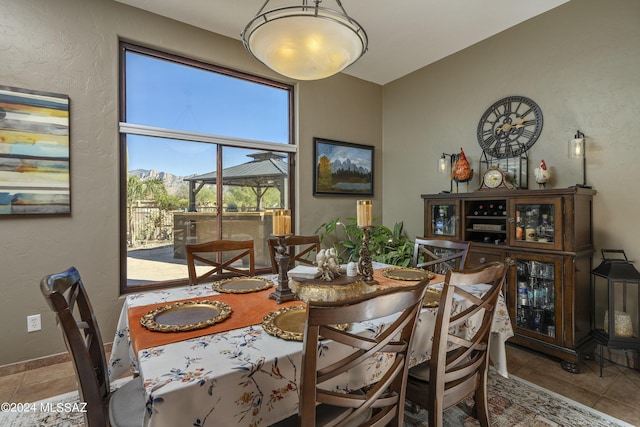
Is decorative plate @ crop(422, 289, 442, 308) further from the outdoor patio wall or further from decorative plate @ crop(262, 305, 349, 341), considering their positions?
the outdoor patio wall

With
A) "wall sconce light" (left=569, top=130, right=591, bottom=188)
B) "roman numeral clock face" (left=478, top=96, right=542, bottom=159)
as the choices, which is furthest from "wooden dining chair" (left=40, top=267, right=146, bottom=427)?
"roman numeral clock face" (left=478, top=96, right=542, bottom=159)

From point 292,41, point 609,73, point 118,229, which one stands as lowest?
point 118,229

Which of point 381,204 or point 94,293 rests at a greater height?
point 381,204

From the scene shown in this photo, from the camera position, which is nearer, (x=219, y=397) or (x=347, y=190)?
(x=219, y=397)

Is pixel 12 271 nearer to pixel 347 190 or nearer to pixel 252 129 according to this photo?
pixel 252 129

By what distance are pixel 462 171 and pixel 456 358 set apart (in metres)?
2.36

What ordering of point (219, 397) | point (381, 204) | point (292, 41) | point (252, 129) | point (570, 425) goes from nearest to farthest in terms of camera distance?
point (219, 397) → point (292, 41) → point (570, 425) → point (252, 129) → point (381, 204)

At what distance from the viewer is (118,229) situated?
272 centimetres

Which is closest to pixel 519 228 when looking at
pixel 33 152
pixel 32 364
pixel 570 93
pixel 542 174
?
pixel 542 174

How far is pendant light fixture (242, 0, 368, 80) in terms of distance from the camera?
4.90 ft

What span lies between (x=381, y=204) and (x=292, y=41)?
10.5 feet

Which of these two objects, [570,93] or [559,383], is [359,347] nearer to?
[559,383]

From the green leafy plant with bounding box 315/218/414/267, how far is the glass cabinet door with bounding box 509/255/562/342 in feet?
3.60

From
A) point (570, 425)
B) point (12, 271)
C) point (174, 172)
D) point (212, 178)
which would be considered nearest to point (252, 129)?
point (212, 178)
